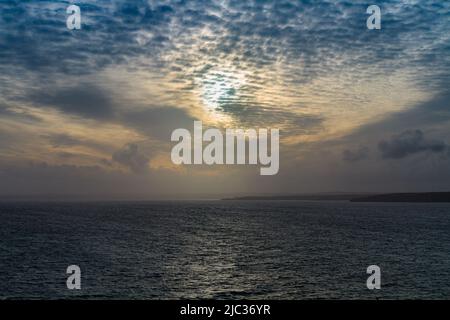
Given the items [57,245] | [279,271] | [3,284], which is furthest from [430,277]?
[57,245]

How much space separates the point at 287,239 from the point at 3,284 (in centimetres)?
5691

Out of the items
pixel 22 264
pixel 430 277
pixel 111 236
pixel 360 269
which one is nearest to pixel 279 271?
pixel 360 269

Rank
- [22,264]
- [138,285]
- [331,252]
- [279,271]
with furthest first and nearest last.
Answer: [331,252], [22,264], [279,271], [138,285]

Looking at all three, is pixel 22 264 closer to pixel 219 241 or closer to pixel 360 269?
pixel 219 241

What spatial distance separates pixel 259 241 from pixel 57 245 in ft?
139

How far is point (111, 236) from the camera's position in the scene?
86812mm

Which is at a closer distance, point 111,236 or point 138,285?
point 138,285

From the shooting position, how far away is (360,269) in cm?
4909
